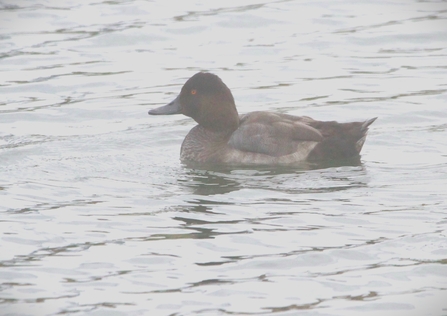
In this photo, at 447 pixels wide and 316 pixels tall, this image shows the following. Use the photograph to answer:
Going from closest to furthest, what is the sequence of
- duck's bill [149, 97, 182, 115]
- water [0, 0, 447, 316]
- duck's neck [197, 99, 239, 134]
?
water [0, 0, 447, 316]
duck's neck [197, 99, 239, 134]
duck's bill [149, 97, 182, 115]

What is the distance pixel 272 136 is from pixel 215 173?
76 centimetres

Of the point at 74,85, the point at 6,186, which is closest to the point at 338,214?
the point at 6,186

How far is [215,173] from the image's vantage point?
1004cm

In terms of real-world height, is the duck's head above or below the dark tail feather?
above

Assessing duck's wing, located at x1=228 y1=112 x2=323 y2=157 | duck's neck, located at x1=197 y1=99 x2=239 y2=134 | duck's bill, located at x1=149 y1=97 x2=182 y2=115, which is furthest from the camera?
duck's bill, located at x1=149 y1=97 x2=182 y2=115

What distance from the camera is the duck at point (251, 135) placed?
10242mm

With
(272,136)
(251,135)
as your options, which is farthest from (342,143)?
(251,135)

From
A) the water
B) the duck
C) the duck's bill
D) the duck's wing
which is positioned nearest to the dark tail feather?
the duck

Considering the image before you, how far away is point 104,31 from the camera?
17172mm

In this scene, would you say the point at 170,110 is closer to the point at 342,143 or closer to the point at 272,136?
the point at 272,136

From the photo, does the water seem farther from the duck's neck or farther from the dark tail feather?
the duck's neck

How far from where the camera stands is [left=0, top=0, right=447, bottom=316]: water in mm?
6707

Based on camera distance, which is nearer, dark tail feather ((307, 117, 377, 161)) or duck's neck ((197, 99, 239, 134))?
dark tail feather ((307, 117, 377, 161))

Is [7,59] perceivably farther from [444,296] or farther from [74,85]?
[444,296]
